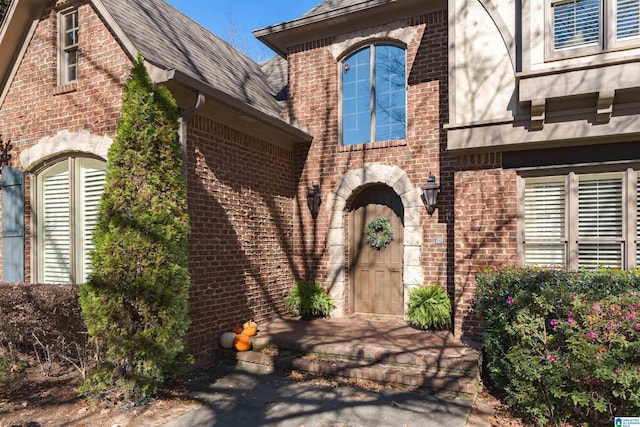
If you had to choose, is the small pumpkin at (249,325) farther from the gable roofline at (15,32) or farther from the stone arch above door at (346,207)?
the gable roofline at (15,32)

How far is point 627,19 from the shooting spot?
16.4 ft

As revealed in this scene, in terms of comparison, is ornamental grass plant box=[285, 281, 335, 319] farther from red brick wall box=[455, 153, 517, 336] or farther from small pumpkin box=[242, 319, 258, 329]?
red brick wall box=[455, 153, 517, 336]

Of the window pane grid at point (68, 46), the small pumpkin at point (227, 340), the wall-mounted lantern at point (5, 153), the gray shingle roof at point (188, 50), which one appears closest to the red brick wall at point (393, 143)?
the gray shingle roof at point (188, 50)

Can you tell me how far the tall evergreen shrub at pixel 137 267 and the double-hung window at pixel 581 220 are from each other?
4.84 metres

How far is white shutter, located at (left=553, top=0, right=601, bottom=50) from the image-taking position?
16.9ft

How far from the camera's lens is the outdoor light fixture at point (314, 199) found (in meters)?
7.93

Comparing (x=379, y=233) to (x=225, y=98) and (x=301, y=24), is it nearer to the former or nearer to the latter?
(x=225, y=98)

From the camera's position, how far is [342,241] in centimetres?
775

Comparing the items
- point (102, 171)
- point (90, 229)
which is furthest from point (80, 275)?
point (102, 171)

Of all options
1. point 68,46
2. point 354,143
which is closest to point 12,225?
point 68,46

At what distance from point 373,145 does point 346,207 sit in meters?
1.31

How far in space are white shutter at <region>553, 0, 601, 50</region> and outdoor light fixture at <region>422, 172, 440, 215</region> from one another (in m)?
2.54

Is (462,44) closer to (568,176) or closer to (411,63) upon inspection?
(411,63)

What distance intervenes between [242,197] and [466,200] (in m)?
3.64
